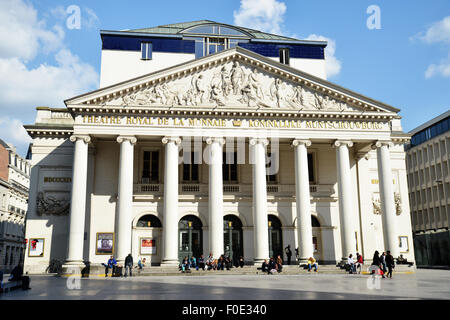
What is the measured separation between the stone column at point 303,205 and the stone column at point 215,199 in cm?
588

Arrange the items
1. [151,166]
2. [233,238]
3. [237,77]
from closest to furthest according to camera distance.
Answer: [237,77] → [233,238] → [151,166]

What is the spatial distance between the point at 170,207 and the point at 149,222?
5.04 metres

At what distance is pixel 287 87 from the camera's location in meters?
34.2

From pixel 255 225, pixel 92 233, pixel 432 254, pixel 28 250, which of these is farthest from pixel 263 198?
pixel 432 254

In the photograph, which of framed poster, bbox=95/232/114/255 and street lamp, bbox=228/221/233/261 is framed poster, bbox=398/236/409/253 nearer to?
street lamp, bbox=228/221/233/261

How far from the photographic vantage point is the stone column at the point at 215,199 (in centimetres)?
3111

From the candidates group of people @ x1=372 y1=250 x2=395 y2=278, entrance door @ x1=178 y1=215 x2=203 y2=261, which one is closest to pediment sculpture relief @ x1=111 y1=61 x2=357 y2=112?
entrance door @ x1=178 y1=215 x2=203 y2=261

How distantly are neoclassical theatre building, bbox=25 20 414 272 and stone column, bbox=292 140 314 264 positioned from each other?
8 cm

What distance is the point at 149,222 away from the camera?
35406mm

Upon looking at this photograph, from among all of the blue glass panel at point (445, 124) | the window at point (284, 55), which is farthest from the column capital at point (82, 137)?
the blue glass panel at point (445, 124)

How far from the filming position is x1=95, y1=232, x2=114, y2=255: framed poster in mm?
33844

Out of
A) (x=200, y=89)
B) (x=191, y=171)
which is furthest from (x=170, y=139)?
(x=191, y=171)

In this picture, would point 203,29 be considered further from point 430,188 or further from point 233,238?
point 430,188
